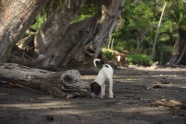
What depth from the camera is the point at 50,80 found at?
27.1 ft

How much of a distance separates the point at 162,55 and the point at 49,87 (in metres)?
57.2

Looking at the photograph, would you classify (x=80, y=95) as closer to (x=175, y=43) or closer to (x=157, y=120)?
(x=157, y=120)

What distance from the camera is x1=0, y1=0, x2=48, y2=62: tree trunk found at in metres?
8.23

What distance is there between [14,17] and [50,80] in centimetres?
169

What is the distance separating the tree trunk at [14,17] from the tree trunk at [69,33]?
248 inches

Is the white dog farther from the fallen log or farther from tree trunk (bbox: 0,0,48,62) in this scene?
tree trunk (bbox: 0,0,48,62)

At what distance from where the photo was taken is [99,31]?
1650 centimetres

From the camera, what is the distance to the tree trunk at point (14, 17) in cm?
823

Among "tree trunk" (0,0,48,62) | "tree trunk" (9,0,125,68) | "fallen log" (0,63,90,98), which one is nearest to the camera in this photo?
"fallen log" (0,63,90,98)

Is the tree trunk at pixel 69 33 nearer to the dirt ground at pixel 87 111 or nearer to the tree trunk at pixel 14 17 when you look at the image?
the tree trunk at pixel 14 17

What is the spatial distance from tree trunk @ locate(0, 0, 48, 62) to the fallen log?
1.98 ft

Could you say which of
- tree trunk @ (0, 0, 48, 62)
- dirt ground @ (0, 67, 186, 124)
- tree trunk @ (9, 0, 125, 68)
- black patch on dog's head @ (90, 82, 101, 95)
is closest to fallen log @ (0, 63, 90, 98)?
black patch on dog's head @ (90, 82, 101, 95)

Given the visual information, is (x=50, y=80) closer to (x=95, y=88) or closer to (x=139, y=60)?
(x=95, y=88)

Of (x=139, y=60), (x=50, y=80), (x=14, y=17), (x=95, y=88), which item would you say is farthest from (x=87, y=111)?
(x=139, y=60)
